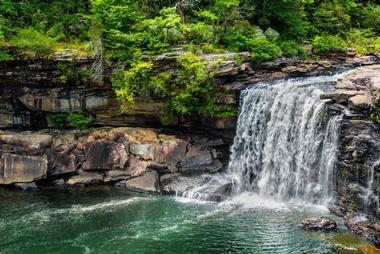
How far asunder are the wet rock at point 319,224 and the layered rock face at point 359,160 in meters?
0.76

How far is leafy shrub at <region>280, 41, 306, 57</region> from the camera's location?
30489 mm

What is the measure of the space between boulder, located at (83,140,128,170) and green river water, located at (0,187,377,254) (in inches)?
Result: 73.1

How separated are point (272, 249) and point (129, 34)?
1504 cm

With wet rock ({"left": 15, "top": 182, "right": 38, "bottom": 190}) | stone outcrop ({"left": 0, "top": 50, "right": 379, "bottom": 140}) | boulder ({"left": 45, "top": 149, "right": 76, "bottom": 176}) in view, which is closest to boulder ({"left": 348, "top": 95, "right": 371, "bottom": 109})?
stone outcrop ({"left": 0, "top": 50, "right": 379, "bottom": 140})

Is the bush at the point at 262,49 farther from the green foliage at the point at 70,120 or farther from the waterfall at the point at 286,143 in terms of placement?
the green foliage at the point at 70,120

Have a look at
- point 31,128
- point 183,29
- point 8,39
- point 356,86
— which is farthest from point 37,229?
point 356,86

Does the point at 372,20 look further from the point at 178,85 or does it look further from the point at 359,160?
the point at 359,160

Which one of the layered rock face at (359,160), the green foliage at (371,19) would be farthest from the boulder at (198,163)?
the green foliage at (371,19)

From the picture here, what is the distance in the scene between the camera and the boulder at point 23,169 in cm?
2675

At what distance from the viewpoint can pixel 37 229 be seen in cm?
2134

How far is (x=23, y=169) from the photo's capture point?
26844mm

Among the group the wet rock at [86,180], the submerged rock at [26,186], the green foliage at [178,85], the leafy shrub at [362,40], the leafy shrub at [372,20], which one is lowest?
the submerged rock at [26,186]

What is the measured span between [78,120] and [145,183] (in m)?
5.83

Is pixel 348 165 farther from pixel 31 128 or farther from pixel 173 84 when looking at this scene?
pixel 31 128
